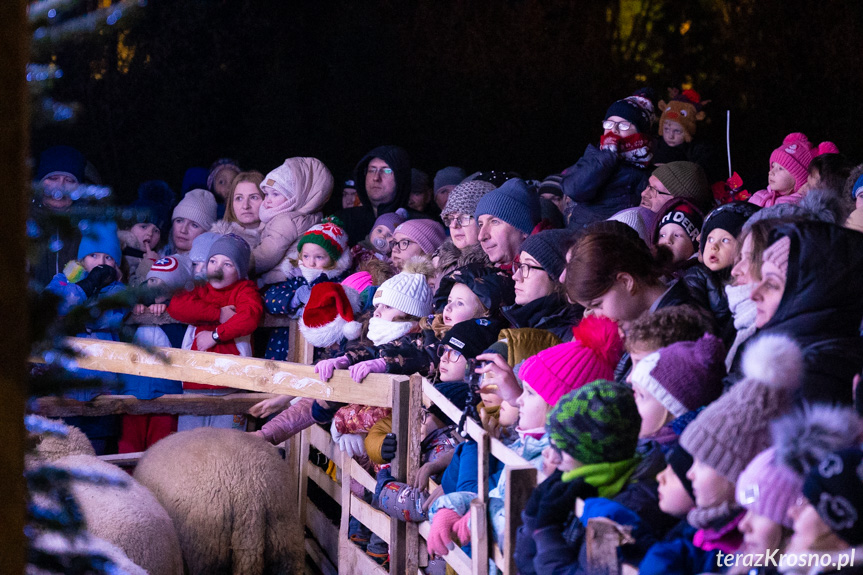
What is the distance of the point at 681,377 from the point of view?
2.24 meters

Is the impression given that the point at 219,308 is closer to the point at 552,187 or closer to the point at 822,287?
the point at 552,187

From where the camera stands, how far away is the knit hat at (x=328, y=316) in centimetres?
507

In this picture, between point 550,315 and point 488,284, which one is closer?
point 550,315

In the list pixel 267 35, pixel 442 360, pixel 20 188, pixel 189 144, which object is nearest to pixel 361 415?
pixel 442 360

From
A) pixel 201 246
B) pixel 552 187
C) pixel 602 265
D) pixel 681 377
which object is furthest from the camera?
pixel 552 187

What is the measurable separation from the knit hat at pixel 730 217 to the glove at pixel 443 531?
138cm

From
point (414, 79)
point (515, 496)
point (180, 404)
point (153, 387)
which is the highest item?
point (414, 79)

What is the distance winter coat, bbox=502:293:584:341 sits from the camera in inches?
138

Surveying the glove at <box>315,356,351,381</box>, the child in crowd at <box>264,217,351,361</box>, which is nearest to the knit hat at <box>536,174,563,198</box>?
the child in crowd at <box>264,217,351,361</box>

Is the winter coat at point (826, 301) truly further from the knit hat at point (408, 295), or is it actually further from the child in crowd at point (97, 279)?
the child in crowd at point (97, 279)

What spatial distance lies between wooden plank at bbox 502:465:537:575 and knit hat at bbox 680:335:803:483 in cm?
69

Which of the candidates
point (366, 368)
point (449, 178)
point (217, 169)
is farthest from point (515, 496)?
point (217, 169)

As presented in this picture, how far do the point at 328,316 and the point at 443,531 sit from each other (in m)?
2.20

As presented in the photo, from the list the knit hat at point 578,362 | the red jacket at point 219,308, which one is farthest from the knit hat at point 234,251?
the knit hat at point 578,362
